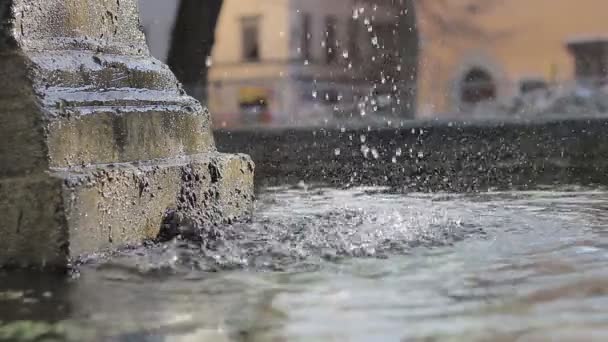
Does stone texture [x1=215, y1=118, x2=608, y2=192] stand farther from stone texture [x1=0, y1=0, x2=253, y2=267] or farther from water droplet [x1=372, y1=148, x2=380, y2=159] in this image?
stone texture [x1=0, y1=0, x2=253, y2=267]

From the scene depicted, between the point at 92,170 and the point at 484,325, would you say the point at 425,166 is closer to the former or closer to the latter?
the point at 92,170

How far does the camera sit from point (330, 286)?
219cm

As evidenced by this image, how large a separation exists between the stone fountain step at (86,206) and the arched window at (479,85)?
27508 millimetres

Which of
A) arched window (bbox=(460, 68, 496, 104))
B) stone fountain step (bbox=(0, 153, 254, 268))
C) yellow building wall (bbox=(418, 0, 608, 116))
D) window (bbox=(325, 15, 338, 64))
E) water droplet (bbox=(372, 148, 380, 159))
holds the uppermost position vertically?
window (bbox=(325, 15, 338, 64))

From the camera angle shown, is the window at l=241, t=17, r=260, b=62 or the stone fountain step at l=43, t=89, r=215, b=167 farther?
the window at l=241, t=17, r=260, b=62

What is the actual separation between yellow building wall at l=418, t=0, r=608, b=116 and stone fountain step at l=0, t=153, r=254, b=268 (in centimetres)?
2313

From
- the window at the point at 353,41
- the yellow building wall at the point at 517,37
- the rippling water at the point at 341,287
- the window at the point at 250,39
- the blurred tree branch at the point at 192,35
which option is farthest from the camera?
the window at the point at 250,39

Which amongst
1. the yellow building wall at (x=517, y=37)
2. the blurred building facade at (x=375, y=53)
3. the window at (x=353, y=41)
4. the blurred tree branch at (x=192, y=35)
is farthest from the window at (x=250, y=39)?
the blurred tree branch at (x=192, y=35)

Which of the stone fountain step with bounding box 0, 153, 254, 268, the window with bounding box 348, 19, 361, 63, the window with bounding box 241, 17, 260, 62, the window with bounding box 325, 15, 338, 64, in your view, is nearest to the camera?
the stone fountain step with bounding box 0, 153, 254, 268

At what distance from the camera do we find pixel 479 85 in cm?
3041

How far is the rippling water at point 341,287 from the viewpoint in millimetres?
1758

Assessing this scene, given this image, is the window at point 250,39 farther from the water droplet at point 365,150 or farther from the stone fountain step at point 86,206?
the stone fountain step at point 86,206

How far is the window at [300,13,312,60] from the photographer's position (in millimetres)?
32469

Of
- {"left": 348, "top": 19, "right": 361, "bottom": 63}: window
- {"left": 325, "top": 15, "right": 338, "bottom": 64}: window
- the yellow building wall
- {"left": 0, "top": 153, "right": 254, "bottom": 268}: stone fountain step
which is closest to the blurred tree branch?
{"left": 0, "top": 153, "right": 254, "bottom": 268}: stone fountain step
